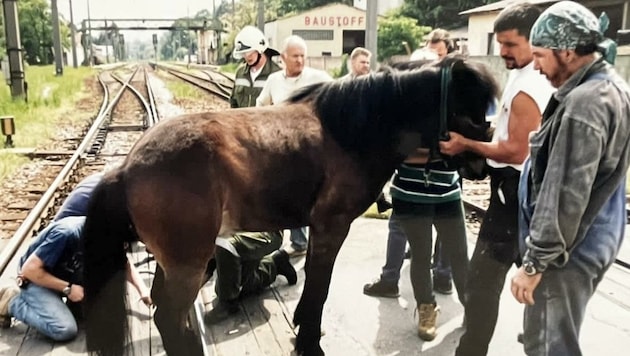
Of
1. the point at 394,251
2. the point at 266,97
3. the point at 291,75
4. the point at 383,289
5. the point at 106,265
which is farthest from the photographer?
the point at 266,97

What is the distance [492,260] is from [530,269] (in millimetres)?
816

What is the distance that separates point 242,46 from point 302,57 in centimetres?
82

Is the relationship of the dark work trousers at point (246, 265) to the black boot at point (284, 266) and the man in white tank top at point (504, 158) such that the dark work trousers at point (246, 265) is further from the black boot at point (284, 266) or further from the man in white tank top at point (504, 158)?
the man in white tank top at point (504, 158)

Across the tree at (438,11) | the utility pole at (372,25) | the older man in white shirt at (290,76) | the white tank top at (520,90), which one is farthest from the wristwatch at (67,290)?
the tree at (438,11)

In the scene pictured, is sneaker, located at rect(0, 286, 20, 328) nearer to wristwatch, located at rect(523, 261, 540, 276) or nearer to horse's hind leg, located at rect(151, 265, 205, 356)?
horse's hind leg, located at rect(151, 265, 205, 356)

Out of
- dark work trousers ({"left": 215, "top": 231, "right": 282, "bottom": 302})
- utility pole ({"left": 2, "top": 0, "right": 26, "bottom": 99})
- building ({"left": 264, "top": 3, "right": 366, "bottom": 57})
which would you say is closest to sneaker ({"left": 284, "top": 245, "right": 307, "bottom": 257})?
dark work trousers ({"left": 215, "top": 231, "right": 282, "bottom": 302})

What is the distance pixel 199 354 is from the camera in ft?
11.1

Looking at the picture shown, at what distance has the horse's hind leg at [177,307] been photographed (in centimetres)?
311

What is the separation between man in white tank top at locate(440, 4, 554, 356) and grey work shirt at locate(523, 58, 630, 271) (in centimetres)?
62

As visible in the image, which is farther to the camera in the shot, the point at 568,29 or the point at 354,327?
the point at 354,327

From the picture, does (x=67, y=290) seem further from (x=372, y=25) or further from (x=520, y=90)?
(x=372, y=25)

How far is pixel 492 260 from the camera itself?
313 centimetres

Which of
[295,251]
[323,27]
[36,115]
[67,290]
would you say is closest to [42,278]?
[67,290]

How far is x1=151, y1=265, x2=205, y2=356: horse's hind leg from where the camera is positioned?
3.11 m
